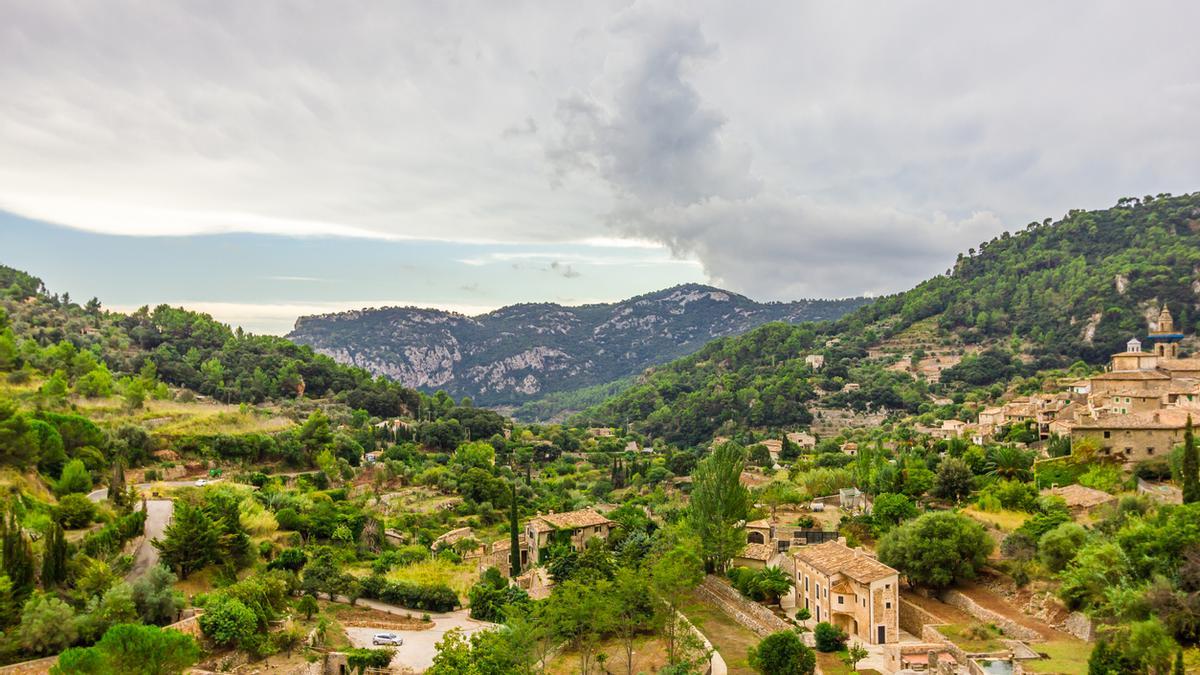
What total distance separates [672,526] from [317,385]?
55708 millimetres

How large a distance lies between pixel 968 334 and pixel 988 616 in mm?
87954

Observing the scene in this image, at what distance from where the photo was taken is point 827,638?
83.4 feet

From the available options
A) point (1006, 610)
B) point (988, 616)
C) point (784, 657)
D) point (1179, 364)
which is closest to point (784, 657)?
point (784, 657)

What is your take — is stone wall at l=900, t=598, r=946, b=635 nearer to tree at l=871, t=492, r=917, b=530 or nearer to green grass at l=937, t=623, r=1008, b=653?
green grass at l=937, t=623, r=1008, b=653

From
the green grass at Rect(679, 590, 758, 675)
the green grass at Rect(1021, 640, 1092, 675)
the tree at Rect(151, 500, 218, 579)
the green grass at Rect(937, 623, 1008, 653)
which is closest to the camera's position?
the green grass at Rect(1021, 640, 1092, 675)

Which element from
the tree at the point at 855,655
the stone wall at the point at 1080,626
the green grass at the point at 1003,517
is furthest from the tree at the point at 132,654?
the green grass at the point at 1003,517

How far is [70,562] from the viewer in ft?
79.4

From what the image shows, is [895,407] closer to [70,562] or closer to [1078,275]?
[1078,275]

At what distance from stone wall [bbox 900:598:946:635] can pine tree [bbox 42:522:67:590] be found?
2893cm

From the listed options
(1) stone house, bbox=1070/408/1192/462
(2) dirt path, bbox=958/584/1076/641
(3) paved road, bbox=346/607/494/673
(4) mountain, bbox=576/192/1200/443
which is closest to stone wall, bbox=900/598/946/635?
(2) dirt path, bbox=958/584/1076/641

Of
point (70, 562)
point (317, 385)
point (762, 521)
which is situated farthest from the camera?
point (317, 385)

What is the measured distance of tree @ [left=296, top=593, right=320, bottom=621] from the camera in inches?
1126

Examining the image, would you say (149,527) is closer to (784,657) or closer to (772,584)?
(772,584)

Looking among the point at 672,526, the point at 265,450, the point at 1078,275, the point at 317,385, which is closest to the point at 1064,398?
the point at 672,526
